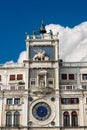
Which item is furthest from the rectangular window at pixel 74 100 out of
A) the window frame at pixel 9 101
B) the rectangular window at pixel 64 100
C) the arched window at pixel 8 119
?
the arched window at pixel 8 119

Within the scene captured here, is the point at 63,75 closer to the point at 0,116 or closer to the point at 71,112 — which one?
the point at 71,112

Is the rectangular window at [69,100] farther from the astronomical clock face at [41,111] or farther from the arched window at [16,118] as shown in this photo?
the arched window at [16,118]

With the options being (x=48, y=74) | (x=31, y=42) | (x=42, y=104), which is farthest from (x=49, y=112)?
(x=31, y=42)

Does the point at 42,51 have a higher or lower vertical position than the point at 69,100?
higher

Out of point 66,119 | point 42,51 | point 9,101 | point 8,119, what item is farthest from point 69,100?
point 8,119

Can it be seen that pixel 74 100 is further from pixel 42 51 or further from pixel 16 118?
pixel 42 51

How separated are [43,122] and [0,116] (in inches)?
370

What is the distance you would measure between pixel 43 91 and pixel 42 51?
9630 mm

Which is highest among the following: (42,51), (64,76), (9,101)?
(42,51)

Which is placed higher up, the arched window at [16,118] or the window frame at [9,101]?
the window frame at [9,101]

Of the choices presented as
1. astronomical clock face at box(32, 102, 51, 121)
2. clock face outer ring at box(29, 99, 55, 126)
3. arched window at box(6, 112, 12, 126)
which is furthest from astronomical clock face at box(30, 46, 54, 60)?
arched window at box(6, 112, 12, 126)

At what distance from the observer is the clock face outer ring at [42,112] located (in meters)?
79.5

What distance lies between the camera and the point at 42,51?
3334 inches

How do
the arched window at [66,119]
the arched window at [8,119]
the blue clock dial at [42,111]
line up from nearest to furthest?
the arched window at [66,119] → the arched window at [8,119] → the blue clock dial at [42,111]
